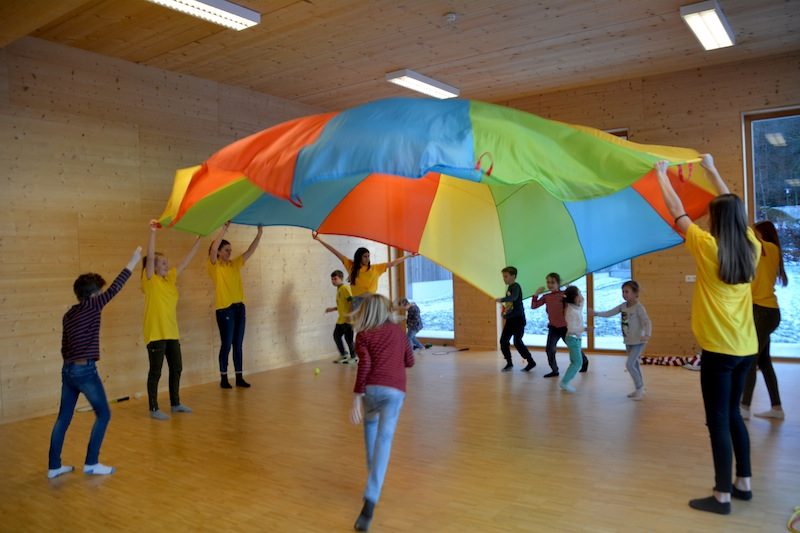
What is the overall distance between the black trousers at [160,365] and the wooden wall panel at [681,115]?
570 cm

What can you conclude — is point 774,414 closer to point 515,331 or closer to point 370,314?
point 515,331

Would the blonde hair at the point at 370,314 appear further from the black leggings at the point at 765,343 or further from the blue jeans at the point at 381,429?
the black leggings at the point at 765,343

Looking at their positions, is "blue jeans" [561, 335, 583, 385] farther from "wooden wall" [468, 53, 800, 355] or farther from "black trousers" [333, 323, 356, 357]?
"black trousers" [333, 323, 356, 357]

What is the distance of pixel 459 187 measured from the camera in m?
4.81

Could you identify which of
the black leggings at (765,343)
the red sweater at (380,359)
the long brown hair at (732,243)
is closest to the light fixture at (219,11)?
the red sweater at (380,359)

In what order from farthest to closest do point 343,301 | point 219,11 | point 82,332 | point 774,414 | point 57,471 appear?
point 343,301, point 219,11, point 774,414, point 57,471, point 82,332

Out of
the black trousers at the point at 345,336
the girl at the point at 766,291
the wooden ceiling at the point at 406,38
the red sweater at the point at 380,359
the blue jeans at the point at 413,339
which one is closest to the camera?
the red sweater at the point at 380,359

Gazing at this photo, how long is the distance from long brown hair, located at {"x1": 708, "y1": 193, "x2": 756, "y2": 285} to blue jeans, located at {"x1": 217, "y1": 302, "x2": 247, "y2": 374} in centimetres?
517

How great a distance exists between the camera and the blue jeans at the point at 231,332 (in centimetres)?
704

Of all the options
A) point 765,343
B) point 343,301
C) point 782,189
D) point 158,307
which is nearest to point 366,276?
point 343,301

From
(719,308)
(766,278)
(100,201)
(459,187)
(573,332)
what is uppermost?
(100,201)

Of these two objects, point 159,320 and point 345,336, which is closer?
point 159,320

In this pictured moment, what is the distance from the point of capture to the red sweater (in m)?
3.28

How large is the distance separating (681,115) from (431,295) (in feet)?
15.0
